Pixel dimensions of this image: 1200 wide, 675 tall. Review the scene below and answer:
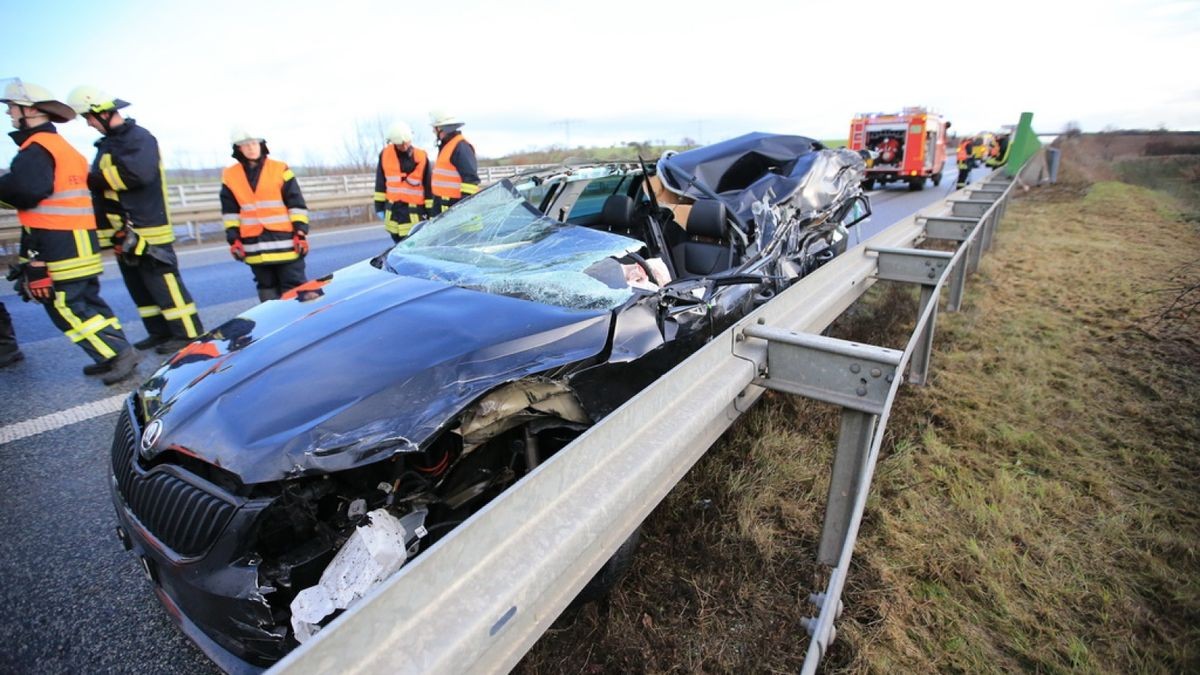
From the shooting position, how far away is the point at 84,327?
13.0 ft

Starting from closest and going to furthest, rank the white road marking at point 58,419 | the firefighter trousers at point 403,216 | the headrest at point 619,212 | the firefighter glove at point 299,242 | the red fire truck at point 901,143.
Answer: the white road marking at point 58,419, the headrest at point 619,212, the firefighter glove at point 299,242, the firefighter trousers at point 403,216, the red fire truck at point 901,143

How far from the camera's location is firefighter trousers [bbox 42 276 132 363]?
A: 155 inches

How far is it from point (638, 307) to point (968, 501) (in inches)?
63.9

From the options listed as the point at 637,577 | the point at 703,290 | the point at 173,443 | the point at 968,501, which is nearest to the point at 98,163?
the point at 173,443

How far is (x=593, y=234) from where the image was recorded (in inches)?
114

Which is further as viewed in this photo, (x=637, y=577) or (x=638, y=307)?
(x=638, y=307)

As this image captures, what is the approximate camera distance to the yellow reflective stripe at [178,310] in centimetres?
459

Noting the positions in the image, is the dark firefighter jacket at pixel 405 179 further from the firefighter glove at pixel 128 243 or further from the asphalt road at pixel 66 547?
the asphalt road at pixel 66 547

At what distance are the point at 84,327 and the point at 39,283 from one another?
1.33 ft

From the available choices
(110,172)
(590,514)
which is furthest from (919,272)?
(110,172)

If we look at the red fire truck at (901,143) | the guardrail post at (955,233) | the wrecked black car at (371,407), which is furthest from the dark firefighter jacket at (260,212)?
the red fire truck at (901,143)

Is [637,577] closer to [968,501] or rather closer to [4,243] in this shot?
[968,501]

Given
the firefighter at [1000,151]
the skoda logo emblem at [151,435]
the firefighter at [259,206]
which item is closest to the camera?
the skoda logo emblem at [151,435]

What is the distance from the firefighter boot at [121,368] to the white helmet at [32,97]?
174cm
